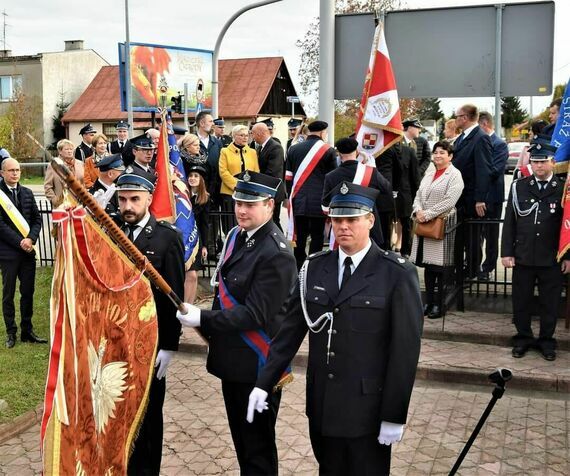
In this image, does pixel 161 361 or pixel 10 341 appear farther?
pixel 10 341

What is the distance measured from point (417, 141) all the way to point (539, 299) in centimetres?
651

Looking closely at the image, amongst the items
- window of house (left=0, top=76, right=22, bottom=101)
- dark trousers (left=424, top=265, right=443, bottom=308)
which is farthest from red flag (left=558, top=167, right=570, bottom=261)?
window of house (left=0, top=76, right=22, bottom=101)

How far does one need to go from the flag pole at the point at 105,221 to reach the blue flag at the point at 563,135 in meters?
5.00

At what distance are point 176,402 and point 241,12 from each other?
10051 millimetres

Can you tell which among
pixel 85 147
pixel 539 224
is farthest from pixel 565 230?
pixel 85 147

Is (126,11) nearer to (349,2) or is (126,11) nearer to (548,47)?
(349,2)

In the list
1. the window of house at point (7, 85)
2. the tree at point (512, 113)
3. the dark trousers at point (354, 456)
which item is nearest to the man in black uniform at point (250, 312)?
the dark trousers at point (354, 456)

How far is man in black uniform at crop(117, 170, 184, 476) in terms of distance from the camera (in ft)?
14.5

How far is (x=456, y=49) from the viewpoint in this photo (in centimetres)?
902

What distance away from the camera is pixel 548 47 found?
8.59 m

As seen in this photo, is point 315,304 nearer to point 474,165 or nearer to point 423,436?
point 423,436

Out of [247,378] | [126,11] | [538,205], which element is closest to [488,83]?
[538,205]

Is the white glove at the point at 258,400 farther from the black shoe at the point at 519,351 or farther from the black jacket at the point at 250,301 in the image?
the black shoe at the point at 519,351

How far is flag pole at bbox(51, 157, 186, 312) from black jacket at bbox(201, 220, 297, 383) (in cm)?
30
